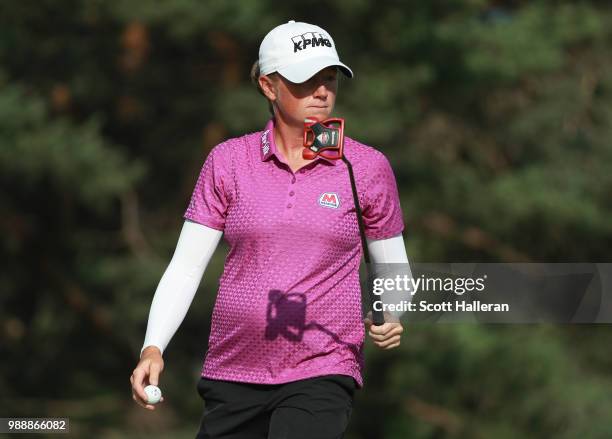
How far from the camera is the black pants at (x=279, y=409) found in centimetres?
308

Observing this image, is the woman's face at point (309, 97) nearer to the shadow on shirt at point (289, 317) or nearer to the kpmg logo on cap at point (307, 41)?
the kpmg logo on cap at point (307, 41)

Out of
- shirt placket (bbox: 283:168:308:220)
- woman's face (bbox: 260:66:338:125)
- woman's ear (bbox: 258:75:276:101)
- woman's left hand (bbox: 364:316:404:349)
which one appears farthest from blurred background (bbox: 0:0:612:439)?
woman's left hand (bbox: 364:316:404:349)

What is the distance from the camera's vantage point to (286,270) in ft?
10.4

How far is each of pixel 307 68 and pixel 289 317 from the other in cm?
68

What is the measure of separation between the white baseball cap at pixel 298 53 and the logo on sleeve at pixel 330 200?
0.33 meters

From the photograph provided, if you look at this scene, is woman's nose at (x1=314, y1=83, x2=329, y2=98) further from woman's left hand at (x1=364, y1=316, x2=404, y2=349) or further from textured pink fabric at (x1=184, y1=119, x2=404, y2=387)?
woman's left hand at (x1=364, y1=316, x2=404, y2=349)

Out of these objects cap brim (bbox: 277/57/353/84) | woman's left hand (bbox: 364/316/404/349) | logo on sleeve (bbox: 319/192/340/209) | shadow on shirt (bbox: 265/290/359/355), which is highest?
cap brim (bbox: 277/57/353/84)

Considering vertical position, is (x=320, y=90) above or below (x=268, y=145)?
above

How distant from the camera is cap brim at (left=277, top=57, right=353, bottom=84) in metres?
3.28

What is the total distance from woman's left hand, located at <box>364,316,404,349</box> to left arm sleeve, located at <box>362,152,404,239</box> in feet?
0.96

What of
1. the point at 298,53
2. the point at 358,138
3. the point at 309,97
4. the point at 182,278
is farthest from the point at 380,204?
the point at 358,138

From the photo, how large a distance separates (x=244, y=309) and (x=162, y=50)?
1164cm

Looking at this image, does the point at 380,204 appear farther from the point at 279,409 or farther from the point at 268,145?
the point at 279,409

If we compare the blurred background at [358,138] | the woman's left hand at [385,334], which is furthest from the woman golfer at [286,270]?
the blurred background at [358,138]
